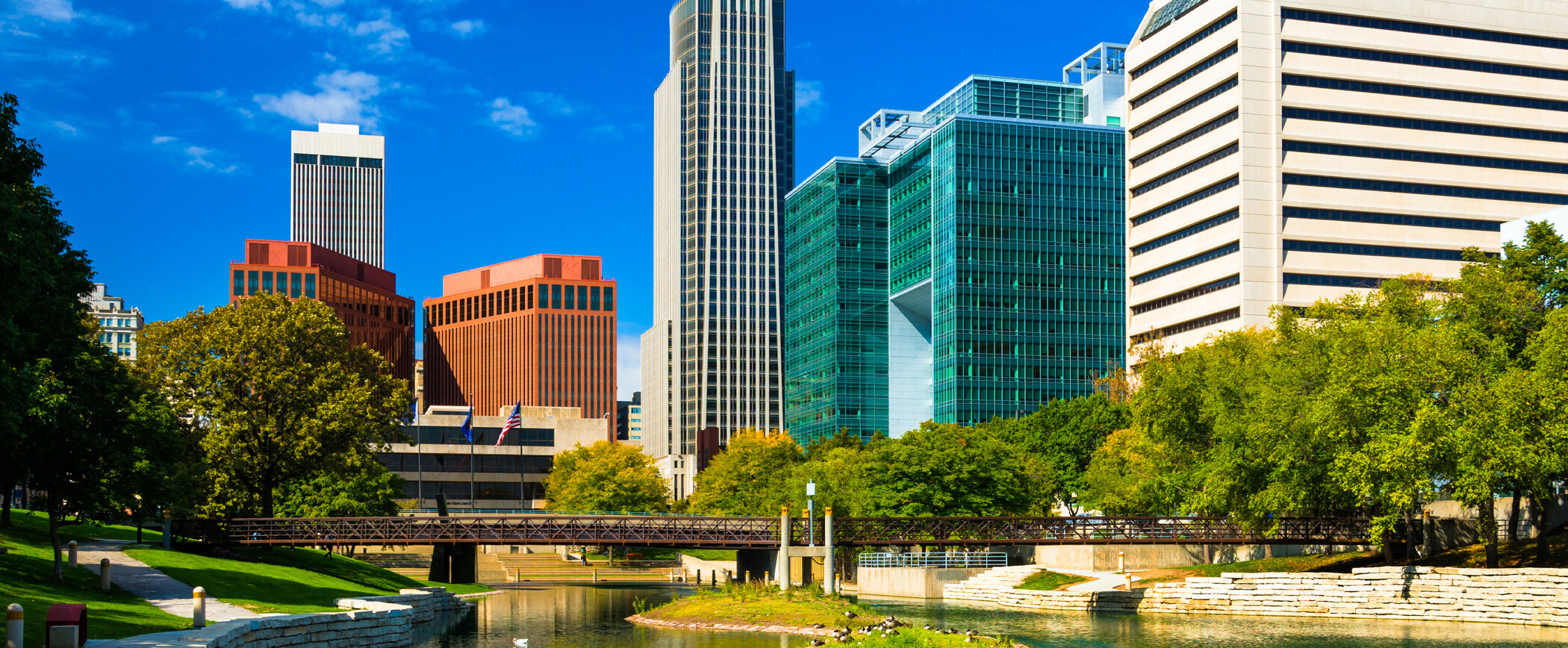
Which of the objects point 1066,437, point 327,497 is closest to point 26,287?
point 327,497

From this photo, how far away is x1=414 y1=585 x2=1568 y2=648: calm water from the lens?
5034 cm

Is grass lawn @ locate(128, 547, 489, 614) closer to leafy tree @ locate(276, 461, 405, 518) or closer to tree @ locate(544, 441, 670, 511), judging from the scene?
leafy tree @ locate(276, 461, 405, 518)

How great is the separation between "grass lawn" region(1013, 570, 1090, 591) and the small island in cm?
1831

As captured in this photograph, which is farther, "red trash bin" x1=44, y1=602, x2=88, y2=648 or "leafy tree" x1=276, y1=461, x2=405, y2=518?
"leafy tree" x1=276, y1=461, x2=405, y2=518

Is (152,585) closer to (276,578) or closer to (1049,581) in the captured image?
(276,578)

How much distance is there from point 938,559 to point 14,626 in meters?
67.7

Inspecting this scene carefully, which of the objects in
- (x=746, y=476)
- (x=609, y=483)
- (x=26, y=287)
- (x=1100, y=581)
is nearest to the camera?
(x=26, y=287)

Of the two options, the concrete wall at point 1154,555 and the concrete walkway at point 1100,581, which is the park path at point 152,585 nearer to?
the concrete walkway at point 1100,581

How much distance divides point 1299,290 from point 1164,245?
17.8 metres

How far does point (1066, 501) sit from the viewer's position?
11412cm

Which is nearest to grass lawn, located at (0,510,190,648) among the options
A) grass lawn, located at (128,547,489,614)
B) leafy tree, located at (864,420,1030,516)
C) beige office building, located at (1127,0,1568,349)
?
grass lawn, located at (128,547,489,614)

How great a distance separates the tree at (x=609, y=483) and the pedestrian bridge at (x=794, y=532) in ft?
225

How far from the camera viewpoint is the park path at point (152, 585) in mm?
41406

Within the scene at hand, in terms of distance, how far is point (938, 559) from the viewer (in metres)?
89.2
